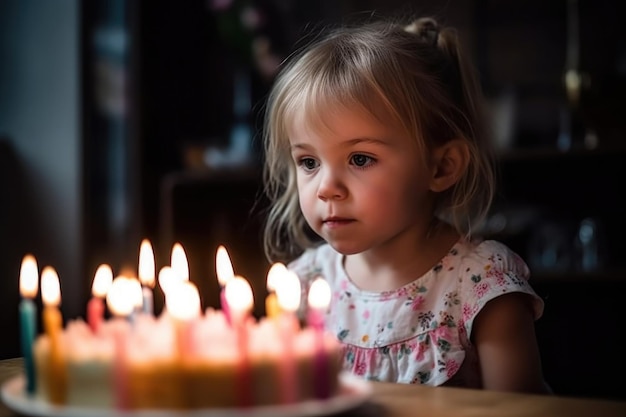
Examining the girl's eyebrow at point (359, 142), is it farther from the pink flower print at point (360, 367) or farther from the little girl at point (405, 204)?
the pink flower print at point (360, 367)

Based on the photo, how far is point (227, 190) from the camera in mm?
3000

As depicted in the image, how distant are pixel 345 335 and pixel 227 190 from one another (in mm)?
1598

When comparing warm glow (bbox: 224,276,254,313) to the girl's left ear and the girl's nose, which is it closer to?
the girl's nose

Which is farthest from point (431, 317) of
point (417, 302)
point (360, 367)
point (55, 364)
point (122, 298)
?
point (55, 364)

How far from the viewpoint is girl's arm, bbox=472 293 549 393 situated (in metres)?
1.25

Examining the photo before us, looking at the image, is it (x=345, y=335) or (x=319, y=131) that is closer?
(x=319, y=131)

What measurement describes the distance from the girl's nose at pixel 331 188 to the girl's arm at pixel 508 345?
0.27m

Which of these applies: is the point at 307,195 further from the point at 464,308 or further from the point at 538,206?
the point at 538,206

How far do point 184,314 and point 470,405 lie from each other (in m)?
0.27

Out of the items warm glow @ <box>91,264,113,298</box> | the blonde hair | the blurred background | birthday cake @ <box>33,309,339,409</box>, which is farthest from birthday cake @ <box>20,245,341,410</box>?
the blurred background

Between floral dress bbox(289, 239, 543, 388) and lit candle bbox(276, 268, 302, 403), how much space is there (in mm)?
594

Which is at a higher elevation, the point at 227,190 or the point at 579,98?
the point at 579,98

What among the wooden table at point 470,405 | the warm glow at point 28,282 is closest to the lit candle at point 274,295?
the wooden table at point 470,405

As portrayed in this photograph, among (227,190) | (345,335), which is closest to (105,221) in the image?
(227,190)
